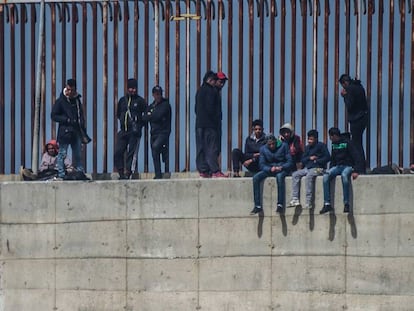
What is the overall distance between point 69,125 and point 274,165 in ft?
11.3

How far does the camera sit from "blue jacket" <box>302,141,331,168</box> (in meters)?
36.2

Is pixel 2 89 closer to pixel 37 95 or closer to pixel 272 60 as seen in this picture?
pixel 37 95

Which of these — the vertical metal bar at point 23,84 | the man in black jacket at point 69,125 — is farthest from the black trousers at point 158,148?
the vertical metal bar at point 23,84

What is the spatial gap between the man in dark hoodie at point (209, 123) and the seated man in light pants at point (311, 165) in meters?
1.47

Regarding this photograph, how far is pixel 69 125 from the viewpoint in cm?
3747

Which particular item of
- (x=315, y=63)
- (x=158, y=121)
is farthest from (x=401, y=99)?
(x=158, y=121)

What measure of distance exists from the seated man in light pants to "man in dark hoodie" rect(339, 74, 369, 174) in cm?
86

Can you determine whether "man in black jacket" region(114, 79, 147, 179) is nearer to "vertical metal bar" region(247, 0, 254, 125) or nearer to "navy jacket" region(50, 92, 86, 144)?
"navy jacket" region(50, 92, 86, 144)

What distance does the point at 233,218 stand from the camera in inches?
1446

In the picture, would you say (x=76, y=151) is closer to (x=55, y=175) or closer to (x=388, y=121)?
(x=55, y=175)

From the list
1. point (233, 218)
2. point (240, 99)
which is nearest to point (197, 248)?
point (233, 218)

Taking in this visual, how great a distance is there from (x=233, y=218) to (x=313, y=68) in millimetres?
3270

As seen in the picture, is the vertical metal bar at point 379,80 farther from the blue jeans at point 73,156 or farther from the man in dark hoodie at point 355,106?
the blue jeans at point 73,156

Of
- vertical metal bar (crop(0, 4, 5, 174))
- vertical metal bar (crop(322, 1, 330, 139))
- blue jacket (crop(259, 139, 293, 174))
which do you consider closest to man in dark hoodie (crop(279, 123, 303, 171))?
blue jacket (crop(259, 139, 293, 174))
